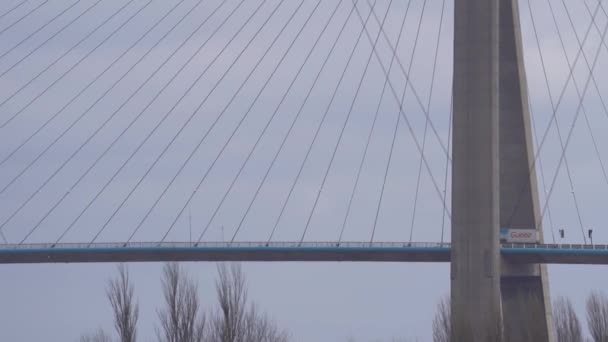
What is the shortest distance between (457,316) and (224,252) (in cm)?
1142

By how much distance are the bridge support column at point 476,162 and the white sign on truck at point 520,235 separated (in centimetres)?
406

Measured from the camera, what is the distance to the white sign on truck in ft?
187

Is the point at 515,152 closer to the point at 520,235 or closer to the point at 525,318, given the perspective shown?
the point at 520,235

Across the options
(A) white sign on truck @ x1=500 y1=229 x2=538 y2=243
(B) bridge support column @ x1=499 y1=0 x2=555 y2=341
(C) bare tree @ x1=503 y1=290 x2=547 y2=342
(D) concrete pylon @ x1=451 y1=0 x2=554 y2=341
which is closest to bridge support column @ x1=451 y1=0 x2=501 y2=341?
(D) concrete pylon @ x1=451 y1=0 x2=554 y2=341

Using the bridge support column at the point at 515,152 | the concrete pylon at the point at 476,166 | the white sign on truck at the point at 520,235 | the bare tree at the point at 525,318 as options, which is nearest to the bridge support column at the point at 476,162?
the concrete pylon at the point at 476,166

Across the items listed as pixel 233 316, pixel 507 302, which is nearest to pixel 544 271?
pixel 507 302

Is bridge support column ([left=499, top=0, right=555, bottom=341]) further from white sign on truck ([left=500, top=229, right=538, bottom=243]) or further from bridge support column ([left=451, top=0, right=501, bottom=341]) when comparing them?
bridge support column ([left=451, top=0, right=501, bottom=341])

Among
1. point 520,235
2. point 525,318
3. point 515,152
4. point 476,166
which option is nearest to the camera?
point 476,166

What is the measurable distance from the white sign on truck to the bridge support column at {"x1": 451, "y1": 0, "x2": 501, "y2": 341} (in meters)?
4.06

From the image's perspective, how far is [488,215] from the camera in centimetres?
5250

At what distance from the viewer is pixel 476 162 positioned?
52.5 meters

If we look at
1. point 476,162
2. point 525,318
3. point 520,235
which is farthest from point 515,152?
point 476,162

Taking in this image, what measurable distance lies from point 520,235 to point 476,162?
5.60 m

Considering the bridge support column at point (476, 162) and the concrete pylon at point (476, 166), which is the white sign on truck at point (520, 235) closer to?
the concrete pylon at point (476, 166)
